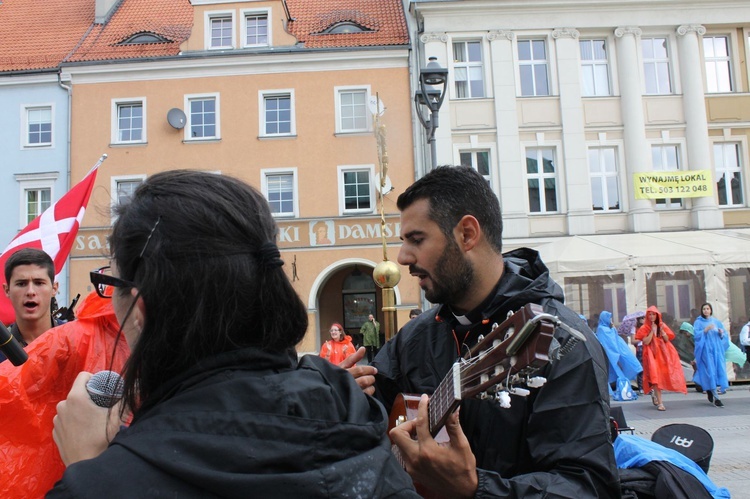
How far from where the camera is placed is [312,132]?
19.0m

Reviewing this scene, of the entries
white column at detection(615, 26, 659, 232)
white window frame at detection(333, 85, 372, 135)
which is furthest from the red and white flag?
white column at detection(615, 26, 659, 232)

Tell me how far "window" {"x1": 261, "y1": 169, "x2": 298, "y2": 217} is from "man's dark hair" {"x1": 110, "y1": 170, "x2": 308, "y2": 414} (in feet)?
58.0

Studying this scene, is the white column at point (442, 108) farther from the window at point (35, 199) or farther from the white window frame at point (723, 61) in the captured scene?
the window at point (35, 199)

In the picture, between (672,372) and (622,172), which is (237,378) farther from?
(622,172)

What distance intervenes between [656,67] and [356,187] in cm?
946

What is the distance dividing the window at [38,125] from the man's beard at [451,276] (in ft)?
65.8

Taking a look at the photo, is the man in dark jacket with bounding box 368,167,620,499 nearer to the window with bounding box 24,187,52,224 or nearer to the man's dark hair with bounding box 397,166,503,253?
the man's dark hair with bounding box 397,166,503,253

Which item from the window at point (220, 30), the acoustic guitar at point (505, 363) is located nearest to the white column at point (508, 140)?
the window at point (220, 30)

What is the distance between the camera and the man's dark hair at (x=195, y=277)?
3.76 feet

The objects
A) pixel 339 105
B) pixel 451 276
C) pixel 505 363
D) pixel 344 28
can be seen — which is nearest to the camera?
pixel 505 363

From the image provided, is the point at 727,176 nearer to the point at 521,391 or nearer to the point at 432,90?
the point at 432,90

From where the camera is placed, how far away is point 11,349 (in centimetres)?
201

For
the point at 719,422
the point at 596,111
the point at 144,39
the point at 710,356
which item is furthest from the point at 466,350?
the point at 144,39

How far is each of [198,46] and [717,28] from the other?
15.4 meters
